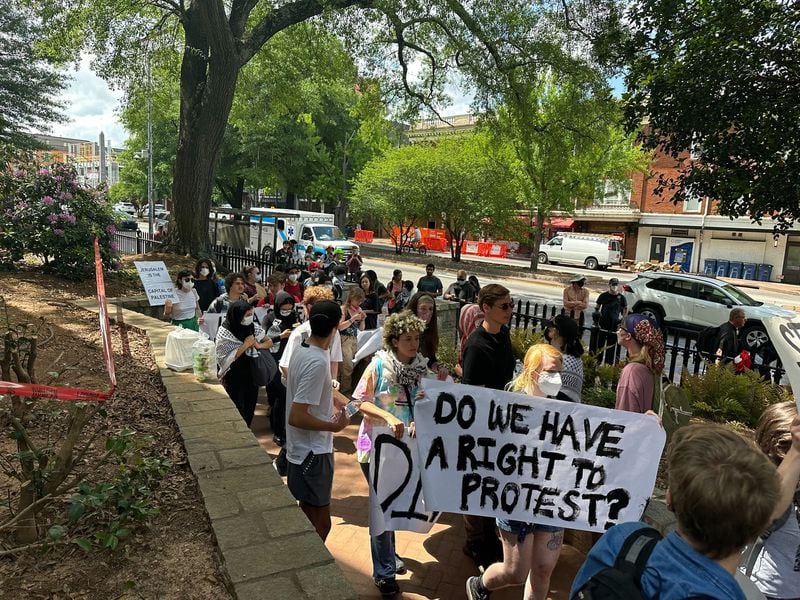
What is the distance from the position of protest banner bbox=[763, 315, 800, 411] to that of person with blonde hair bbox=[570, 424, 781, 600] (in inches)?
64.0

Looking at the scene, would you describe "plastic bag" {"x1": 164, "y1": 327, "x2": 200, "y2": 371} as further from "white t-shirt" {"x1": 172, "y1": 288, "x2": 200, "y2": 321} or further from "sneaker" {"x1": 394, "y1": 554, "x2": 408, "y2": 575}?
"sneaker" {"x1": 394, "y1": 554, "x2": 408, "y2": 575}

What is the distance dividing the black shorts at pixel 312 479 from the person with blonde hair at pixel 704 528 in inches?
86.1

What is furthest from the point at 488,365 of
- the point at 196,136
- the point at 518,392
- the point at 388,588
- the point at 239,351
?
the point at 196,136

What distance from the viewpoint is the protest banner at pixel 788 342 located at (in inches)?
119

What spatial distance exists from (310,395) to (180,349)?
2657 mm

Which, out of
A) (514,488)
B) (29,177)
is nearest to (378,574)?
(514,488)

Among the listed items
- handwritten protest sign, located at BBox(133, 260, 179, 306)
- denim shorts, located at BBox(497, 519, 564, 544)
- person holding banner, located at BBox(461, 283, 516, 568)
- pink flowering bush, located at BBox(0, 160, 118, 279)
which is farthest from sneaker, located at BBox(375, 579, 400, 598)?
pink flowering bush, located at BBox(0, 160, 118, 279)

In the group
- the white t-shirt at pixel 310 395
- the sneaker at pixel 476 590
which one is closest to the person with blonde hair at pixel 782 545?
the sneaker at pixel 476 590

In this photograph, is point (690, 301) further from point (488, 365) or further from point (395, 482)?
point (395, 482)

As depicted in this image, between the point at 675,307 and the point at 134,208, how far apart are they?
244ft

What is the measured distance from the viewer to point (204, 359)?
5324 mm

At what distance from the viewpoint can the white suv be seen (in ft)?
48.3

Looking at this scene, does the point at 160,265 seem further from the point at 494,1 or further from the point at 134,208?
the point at 134,208

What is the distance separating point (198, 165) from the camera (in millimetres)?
13500
